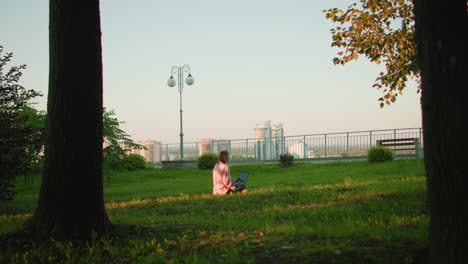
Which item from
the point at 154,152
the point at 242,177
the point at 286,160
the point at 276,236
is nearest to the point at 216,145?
the point at 154,152

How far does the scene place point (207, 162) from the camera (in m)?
26.0

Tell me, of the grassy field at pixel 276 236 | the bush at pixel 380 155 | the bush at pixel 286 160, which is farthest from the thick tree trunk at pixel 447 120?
the bush at pixel 286 160

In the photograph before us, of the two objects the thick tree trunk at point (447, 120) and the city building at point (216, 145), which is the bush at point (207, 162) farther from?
the thick tree trunk at point (447, 120)

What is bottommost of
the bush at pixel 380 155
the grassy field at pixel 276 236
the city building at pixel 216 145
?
the grassy field at pixel 276 236

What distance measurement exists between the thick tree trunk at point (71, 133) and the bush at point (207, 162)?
2041cm

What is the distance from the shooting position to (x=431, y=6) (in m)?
3.85

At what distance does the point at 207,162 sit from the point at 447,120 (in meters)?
22.6

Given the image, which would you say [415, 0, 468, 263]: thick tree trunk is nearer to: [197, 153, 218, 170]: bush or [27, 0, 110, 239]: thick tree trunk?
[27, 0, 110, 239]: thick tree trunk

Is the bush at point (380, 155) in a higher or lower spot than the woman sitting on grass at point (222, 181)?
higher

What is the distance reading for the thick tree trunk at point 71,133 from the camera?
210 inches

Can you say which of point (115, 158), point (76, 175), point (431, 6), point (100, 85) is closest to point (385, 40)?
point (431, 6)

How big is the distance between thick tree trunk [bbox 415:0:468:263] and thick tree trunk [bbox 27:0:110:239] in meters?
4.04

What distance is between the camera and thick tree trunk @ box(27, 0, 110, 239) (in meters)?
5.34

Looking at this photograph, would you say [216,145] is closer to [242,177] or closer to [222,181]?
[242,177]
